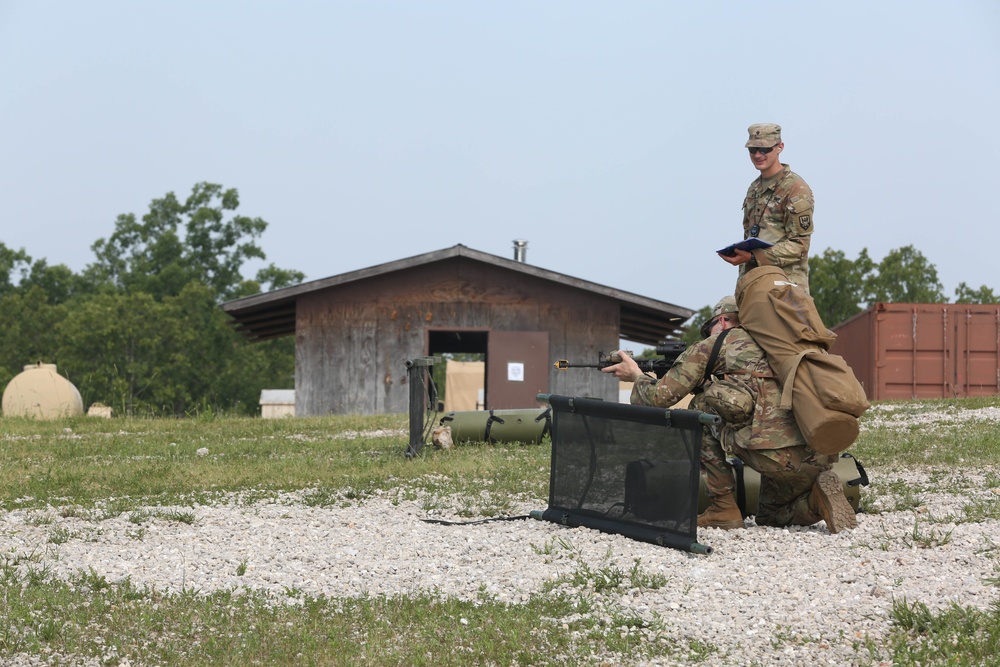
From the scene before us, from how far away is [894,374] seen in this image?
2183 centimetres

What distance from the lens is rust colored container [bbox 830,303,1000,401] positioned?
21719mm

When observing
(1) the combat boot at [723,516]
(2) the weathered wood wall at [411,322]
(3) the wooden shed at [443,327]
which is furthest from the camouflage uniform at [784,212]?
(2) the weathered wood wall at [411,322]

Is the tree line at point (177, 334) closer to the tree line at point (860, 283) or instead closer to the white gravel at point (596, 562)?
the tree line at point (860, 283)

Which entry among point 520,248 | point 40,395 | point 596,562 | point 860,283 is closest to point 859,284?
point 860,283

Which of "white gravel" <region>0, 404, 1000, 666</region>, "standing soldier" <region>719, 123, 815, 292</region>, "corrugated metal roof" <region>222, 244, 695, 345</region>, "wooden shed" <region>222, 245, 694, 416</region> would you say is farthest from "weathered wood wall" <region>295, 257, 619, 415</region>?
"white gravel" <region>0, 404, 1000, 666</region>

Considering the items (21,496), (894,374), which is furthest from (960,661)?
(894,374)

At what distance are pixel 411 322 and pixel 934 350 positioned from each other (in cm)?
1025

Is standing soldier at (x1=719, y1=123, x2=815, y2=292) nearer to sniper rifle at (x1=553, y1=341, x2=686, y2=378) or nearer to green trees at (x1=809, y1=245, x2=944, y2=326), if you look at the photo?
sniper rifle at (x1=553, y1=341, x2=686, y2=378)

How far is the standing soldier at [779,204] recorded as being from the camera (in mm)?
8484

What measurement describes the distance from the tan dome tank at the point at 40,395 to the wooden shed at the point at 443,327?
12.1 feet

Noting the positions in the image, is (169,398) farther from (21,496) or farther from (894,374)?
(21,496)

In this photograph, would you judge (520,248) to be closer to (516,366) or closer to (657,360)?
(516,366)

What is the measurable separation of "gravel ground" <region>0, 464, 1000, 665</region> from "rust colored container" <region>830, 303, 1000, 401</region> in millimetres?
14791

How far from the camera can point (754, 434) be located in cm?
665
